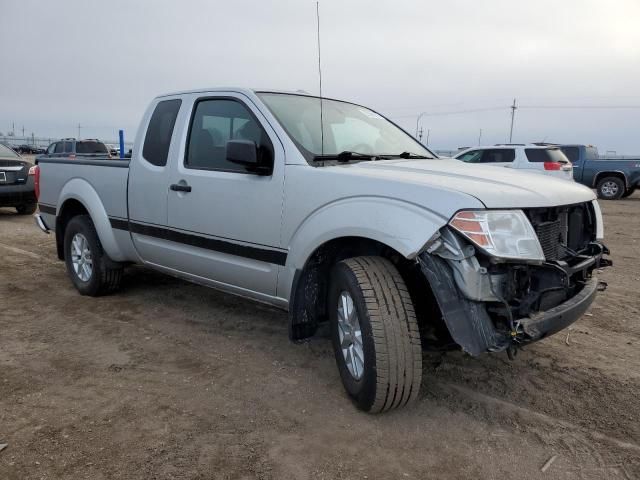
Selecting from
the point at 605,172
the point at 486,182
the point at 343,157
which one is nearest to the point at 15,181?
the point at 343,157

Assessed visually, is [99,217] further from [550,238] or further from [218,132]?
[550,238]

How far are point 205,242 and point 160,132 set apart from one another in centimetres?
116

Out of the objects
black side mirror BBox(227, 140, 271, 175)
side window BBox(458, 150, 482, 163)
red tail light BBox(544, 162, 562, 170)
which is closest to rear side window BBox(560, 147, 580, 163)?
red tail light BBox(544, 162, 562, 170)

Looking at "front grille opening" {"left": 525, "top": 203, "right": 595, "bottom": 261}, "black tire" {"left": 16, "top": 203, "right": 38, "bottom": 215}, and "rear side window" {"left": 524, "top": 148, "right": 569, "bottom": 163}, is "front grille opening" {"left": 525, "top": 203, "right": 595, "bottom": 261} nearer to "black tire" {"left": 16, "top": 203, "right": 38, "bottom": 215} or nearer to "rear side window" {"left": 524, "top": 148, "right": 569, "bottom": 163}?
"black tire" {"left": 16, "top": 203, "right": 38, "bottom": 215}

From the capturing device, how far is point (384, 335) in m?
2.67

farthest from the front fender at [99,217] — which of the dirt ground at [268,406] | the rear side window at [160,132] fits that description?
the rear side window at [160,132]

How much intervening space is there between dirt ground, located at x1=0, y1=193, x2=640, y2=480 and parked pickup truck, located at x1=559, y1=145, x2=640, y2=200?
13846 millimetres

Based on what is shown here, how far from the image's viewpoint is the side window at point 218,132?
367 cm

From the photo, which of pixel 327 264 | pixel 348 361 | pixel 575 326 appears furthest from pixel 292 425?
pixel 575 326

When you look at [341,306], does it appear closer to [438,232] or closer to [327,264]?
[327,264]

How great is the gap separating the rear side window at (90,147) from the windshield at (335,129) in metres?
16.7

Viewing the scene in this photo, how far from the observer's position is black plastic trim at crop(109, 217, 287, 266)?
342 centimetres

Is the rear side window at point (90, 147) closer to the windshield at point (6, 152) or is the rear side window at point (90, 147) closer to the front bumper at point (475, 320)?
the windshield at point (6, 152)

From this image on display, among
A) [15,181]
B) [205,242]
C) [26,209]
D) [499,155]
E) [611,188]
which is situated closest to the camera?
[205,242]
